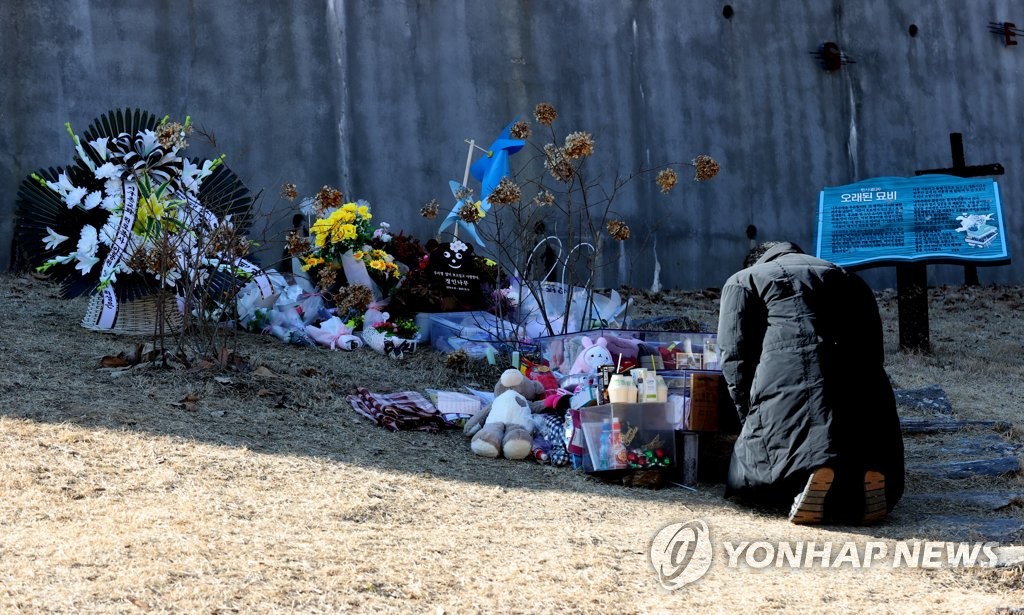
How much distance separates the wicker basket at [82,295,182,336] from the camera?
764 centimetres

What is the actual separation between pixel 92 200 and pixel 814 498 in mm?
4897

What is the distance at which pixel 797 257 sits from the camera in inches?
202

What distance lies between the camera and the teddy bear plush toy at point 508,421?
5.87 m

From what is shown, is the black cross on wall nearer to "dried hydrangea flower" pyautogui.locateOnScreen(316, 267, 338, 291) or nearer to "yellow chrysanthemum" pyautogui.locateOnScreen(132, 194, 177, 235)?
"dried hydrangea flower" pyautogui.locateOnScreen(316, 267, 338, 291)

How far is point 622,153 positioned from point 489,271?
13.1 ft


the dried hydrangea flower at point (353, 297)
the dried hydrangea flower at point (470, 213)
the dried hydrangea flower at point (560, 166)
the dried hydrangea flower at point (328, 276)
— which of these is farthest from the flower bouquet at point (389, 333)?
the dried hydrangea flower at point (560, 166)

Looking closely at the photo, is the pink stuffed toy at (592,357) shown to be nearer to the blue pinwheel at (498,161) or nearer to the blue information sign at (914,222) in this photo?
the blue pinwheel at (498,161)

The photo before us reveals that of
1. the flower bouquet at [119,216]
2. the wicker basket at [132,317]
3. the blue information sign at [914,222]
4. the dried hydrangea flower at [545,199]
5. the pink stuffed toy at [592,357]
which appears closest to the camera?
the pink stuffed toy at [592,357]

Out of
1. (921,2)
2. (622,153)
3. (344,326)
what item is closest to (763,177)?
(622,153)

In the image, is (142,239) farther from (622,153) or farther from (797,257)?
(622,153)

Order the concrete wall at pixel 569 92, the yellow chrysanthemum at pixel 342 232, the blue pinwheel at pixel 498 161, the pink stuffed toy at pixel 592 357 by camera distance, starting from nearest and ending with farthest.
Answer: the pink stuffed toy at pixel 592 357 < the yellow chrysanthemum at pixel 342 232 < the blue pinwheel at pixel 498 161 < the concrete wall at pixel 569 92

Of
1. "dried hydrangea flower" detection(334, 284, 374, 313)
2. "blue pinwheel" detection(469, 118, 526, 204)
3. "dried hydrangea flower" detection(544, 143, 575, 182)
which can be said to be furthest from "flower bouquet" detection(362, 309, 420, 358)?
"blue pinwheel" detection(469, 118, 526, 204)

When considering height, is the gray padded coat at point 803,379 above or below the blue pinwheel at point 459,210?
below
